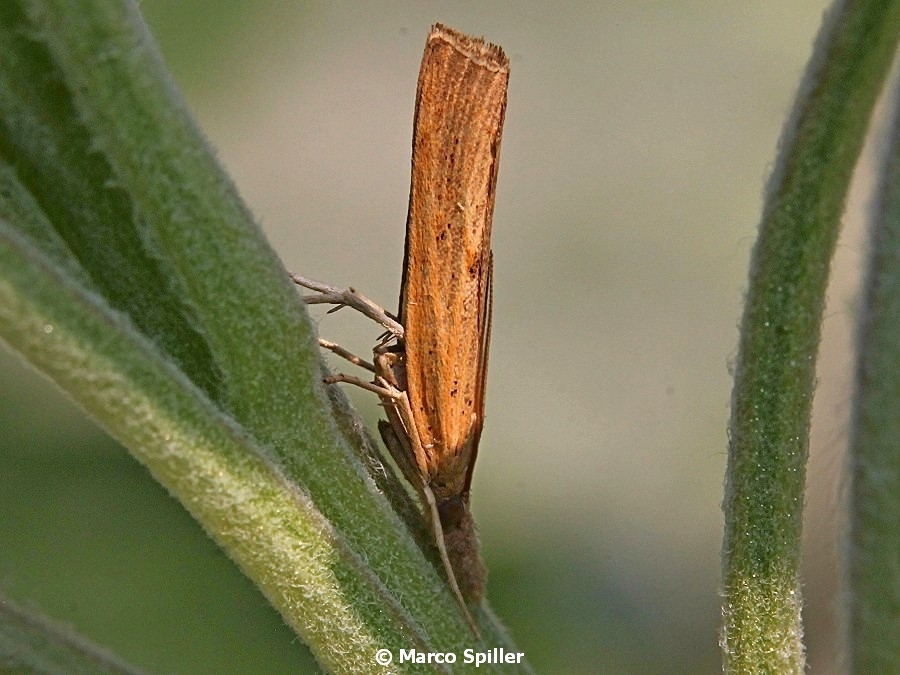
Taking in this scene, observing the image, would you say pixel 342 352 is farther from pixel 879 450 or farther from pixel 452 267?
pixel 879 450

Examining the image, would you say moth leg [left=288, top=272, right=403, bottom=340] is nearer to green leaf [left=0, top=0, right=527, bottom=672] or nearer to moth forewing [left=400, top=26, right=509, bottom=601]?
moth forewing [left=400, top=26, right=509, bottom=601]

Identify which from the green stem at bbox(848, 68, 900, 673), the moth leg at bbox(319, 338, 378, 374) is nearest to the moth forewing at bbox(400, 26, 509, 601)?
the moth leg at bbox(319, 338, 378, 374)

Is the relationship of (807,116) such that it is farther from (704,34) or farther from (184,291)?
(704,34)

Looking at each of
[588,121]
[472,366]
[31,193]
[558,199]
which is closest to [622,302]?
[558,199]

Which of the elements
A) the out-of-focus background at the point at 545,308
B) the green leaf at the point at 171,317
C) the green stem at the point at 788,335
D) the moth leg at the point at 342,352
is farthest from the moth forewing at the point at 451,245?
the out-of-focus background at the point at 545,308

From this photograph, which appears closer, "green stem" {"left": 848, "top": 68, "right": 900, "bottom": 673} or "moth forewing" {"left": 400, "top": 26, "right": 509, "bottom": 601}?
"green stem" {"left": 848, "top": 68, "right": 900, "bottom": 673}

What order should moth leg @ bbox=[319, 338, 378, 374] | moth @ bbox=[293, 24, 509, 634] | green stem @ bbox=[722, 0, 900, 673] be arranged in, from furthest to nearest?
1. moth leg @ bbox=[319, 338, 378, 374]
2. moth @ bbox=[293, 24, 509, 634]
3. green stem @ bbox=[722, 0, 900, 673]

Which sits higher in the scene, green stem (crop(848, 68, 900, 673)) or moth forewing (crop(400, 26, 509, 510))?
moth forewing (crop(400, 26, 509, 510))
